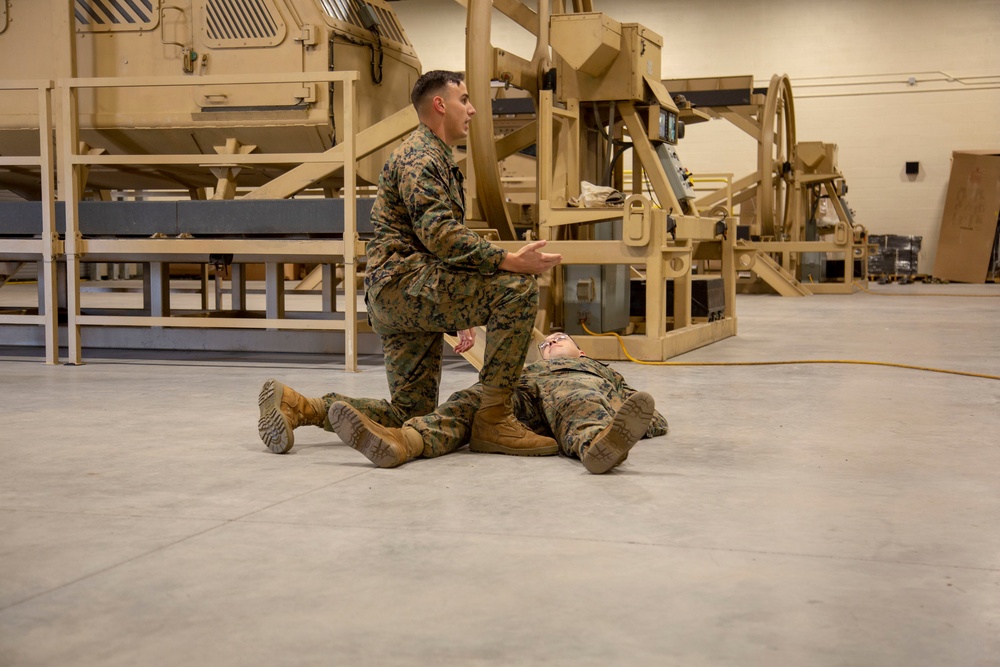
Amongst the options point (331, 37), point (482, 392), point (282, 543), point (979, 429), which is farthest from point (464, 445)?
point (331, 37)

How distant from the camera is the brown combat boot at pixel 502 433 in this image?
3336 millimetres

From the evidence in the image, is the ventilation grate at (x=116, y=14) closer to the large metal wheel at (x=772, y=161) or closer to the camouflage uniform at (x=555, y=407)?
the camouflage uniform at (x=555, y=407)

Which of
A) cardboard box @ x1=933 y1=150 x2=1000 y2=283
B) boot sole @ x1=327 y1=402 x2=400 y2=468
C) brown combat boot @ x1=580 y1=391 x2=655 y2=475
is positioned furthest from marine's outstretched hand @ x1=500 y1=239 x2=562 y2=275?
cardboard box @ x1=933 y1=150 x2=1000 y2=283

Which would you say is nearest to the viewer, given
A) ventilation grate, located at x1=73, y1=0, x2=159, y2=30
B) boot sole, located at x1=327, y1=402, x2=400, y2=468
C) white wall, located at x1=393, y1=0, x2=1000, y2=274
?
boot sole, located at x1=327, y1=402, x2=400, y2=468

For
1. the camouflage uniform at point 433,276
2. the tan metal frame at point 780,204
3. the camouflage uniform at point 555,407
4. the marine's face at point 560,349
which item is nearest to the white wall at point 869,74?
the tan metal frame at point 780,204

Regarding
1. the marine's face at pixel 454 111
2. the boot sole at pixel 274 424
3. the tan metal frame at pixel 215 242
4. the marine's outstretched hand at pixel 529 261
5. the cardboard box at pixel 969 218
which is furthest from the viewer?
the cardboard box at pixel 969 218

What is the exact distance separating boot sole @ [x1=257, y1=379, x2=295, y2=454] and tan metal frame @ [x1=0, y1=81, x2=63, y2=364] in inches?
119

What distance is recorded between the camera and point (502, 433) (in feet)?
11.0

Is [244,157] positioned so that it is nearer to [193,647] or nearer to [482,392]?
[482,392]

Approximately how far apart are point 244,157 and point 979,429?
3703 mm

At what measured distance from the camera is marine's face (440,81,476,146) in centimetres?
341

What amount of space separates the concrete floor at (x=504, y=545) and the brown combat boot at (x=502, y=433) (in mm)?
86

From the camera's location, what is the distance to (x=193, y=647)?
5.57 feet

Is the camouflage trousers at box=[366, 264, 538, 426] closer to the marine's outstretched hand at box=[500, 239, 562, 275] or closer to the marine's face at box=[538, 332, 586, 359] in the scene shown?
the marine's outstretched hand at box=[500, 239, 562, 275]
